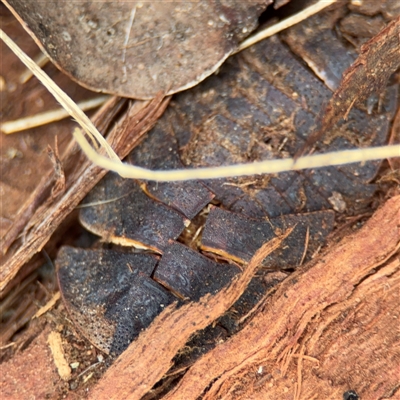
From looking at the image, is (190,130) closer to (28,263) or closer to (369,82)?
(369,82)

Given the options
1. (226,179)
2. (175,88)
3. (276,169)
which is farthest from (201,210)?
(175,88)

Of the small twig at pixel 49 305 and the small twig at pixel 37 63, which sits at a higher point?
the small twig at pixel 37 63

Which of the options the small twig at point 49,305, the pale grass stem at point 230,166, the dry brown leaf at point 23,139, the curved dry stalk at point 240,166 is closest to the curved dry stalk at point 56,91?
the pale grass stem at point 230,166

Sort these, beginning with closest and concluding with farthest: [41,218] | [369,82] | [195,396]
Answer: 1. [195,396]
2. [369,82]
3. [41,218]

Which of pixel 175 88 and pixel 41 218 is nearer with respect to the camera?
pixel 175 88

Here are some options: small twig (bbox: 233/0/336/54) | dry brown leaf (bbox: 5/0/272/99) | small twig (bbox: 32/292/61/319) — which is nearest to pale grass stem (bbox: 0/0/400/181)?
small twig (bbox: 233/0/336/54)

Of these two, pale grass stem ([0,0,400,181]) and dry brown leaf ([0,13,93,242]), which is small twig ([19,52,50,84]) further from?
pale grass stem ([0,0,400,181])

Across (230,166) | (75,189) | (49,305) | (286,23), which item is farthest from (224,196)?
(49,305)

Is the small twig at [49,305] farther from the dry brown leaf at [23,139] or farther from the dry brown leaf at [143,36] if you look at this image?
the dry brown leaf at [143,36]
